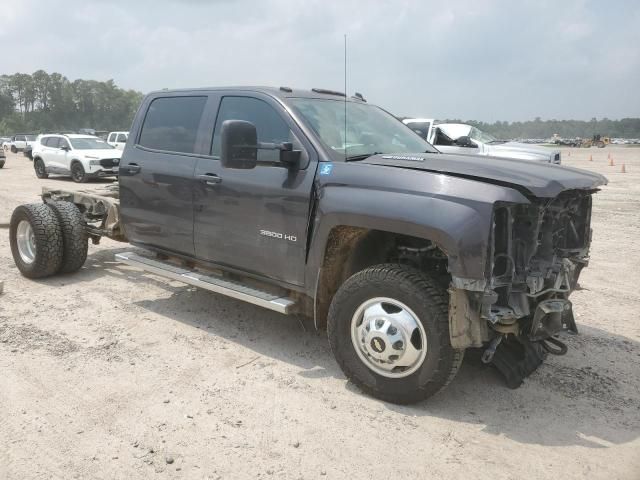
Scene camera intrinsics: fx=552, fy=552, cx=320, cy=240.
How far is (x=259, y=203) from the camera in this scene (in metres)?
4.05

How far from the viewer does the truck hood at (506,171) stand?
3.09m

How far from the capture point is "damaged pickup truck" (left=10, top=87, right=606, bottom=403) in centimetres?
315

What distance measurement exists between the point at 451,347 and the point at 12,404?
2689 mm

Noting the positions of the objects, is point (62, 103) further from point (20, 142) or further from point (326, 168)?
point (326, 168)

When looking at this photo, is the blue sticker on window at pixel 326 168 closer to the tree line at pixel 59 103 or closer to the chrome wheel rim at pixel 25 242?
the chrome wheel rim at pixel 25 242

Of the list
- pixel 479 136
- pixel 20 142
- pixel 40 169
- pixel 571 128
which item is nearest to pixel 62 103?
pixel 20 142

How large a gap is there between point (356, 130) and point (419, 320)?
1.70 meters

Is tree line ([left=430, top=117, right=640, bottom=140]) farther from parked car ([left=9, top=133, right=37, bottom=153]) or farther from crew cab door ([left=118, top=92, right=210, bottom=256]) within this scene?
crew cab door ([left=118, top=92, right=210, bottom=256])

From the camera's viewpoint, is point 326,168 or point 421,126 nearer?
point 326,168

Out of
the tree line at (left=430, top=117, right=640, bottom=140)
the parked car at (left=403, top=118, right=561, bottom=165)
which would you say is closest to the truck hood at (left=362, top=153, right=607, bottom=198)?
the parked car at (left=403, top=118, right=561, bottom=165)

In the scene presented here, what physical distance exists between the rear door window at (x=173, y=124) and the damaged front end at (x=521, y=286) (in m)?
2.71

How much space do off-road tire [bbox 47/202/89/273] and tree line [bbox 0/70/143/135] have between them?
332ft

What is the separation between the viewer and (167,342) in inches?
175

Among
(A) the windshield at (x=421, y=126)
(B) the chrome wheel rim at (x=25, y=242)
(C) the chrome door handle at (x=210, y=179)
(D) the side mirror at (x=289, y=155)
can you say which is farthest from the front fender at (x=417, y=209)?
(A) the windshield at (x=421, y=126)
